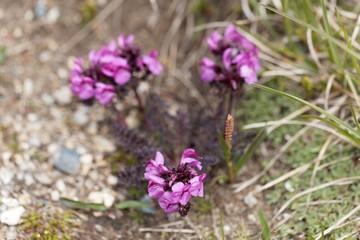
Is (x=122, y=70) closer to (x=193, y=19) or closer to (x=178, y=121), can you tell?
(x=178, y=121)

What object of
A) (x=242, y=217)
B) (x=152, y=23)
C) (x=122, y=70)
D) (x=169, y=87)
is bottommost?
(x=242, y=217)

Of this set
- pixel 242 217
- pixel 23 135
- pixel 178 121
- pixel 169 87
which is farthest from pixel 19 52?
pixel 242 217

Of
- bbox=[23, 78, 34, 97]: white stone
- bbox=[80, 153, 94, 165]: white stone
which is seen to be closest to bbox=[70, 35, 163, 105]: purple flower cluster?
bbox=[80, 153, 94, 165]: white stone

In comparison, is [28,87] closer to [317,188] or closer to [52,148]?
[52,148]

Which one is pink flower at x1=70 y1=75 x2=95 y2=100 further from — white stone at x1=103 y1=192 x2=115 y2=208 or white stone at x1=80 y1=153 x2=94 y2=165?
white stone at x1=103 y1=192 x2=115 y2=208

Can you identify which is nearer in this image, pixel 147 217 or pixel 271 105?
pixel 147 217

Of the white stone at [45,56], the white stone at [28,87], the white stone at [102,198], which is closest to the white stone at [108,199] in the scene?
the white stone at [102,198]
